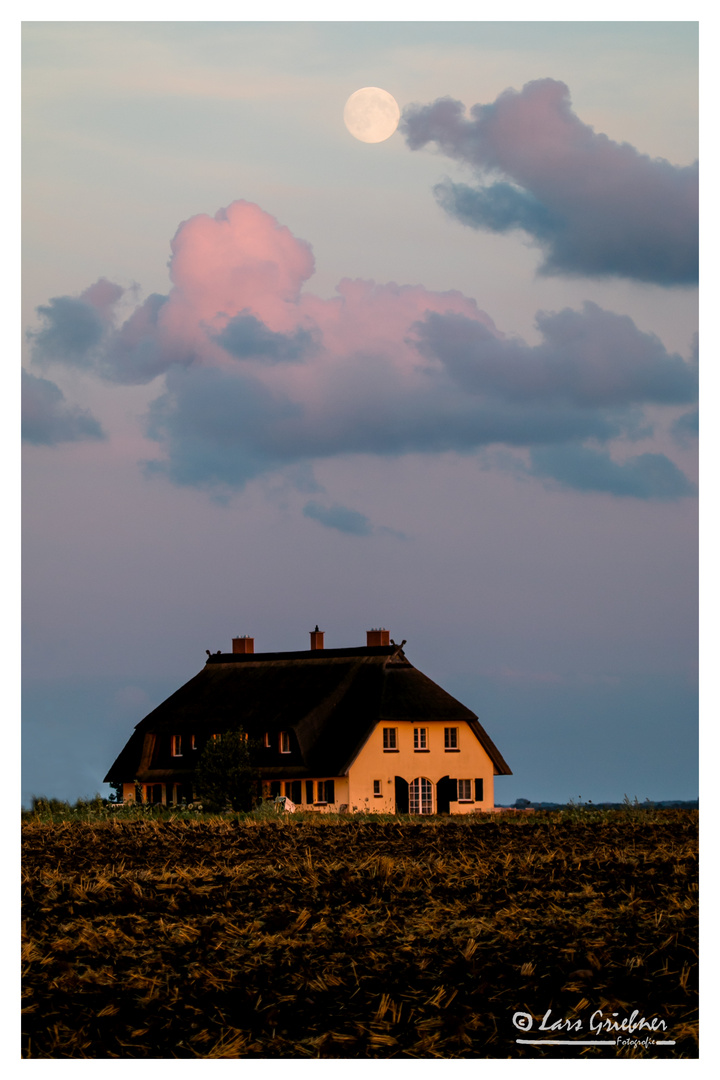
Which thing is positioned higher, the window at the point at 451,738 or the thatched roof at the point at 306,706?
the thatched roof at the point at 306,706

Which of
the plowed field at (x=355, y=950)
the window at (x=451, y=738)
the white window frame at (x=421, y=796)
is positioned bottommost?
the white window frame at (x=421, y=796)

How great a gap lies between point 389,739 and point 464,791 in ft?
14.9

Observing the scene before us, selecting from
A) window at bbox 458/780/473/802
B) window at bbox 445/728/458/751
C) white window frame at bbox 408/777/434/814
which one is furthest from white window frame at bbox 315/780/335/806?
window at bbox 458/780/473/802

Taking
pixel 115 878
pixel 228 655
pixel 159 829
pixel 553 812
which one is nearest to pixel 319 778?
pixel 228 655

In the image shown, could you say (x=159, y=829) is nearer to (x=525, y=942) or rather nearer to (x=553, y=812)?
(x=553, y=812)

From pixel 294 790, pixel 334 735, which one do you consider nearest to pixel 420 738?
pixel 334 735

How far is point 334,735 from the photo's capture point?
2108 inches

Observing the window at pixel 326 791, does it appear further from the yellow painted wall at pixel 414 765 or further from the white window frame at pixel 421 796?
the white window frame at pixel 421 796

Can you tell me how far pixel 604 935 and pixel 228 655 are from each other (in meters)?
50.7

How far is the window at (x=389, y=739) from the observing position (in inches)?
2119

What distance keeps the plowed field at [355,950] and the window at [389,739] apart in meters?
37.6

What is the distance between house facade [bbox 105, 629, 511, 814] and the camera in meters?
52.6

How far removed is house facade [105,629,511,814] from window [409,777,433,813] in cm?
5

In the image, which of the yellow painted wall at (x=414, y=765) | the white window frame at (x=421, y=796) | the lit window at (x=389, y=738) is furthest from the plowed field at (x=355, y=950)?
the white window frame at (x=421, y=796)
